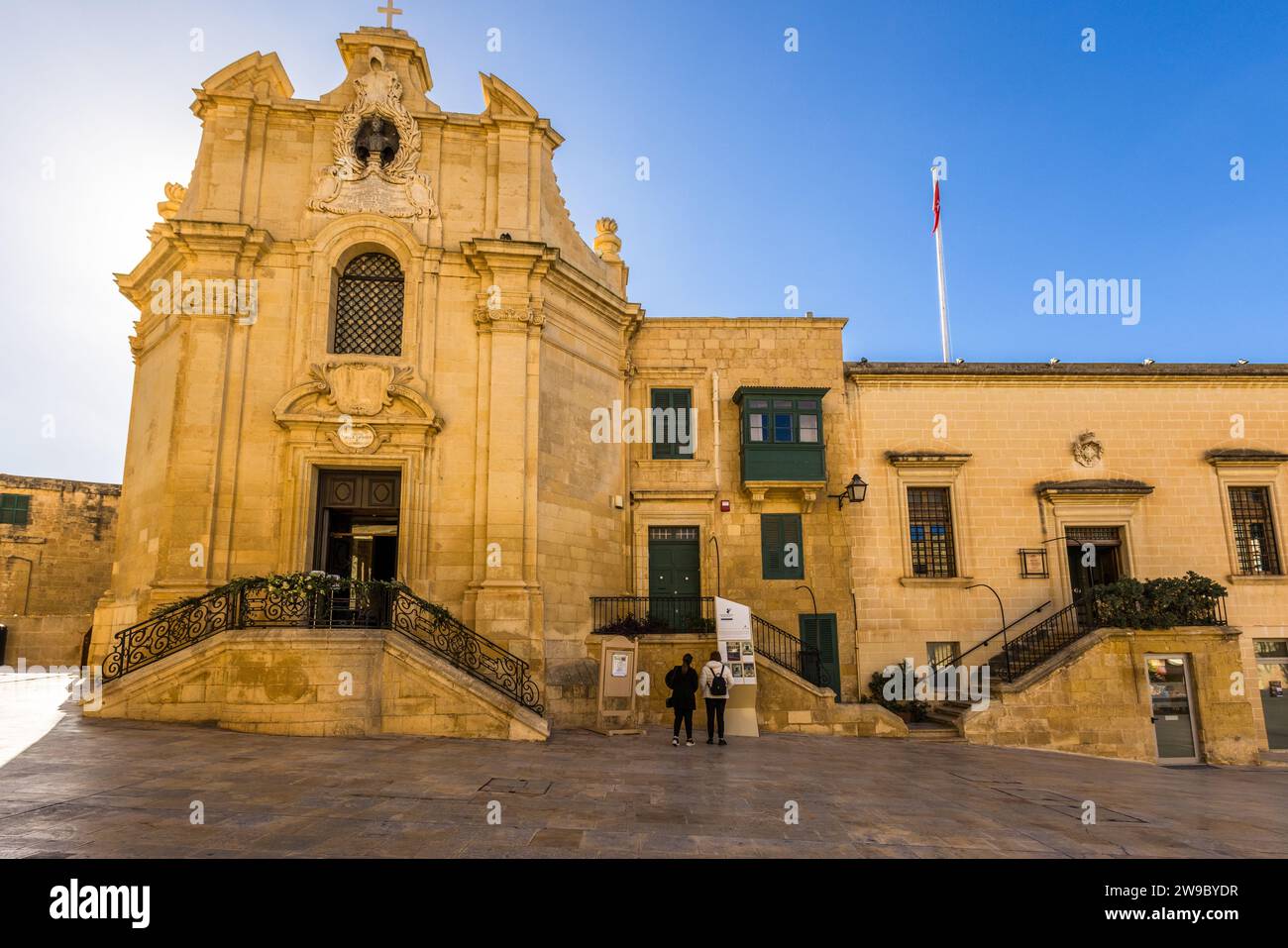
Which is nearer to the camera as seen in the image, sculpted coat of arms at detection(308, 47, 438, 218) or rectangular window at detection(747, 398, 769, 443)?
sculpted coat of arms at detection(308, 47, 438, 218)

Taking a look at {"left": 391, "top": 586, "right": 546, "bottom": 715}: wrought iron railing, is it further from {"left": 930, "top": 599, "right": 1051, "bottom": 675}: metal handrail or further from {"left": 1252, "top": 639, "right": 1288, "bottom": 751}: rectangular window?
{"left": 1252, "top": 639, "right": 1288, "bottom": 751}: rectangular window

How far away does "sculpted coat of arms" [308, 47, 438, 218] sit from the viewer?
1545 centimetres

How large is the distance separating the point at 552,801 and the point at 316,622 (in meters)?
5.88

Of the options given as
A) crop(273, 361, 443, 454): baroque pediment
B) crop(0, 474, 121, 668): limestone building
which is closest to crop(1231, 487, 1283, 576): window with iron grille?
crop(273, 361, 443, 454): baroque pediment

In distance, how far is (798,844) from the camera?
5.98 m

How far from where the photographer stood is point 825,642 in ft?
56.6

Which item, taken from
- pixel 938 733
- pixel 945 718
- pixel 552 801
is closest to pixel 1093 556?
pixel 945 718

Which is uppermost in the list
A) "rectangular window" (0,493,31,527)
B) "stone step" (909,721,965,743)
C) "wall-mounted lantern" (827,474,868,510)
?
"rectangular window" (0,493,31,527)

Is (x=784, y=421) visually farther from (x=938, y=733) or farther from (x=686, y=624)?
(x=938, y=733)

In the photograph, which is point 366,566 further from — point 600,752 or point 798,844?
point 798,844

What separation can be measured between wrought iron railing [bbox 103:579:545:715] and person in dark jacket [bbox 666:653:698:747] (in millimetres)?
2316

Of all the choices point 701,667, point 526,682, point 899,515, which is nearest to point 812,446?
point 899,515
